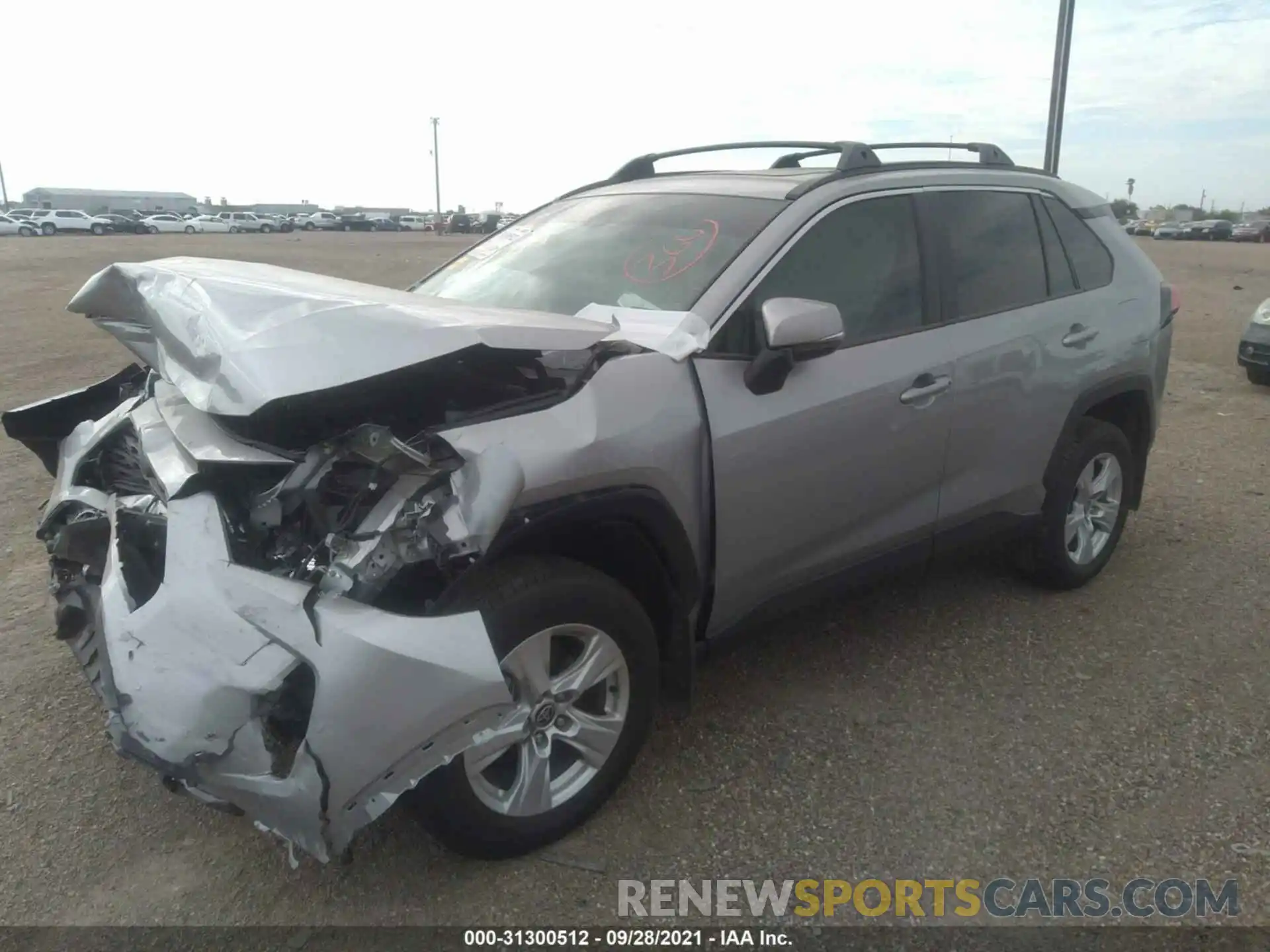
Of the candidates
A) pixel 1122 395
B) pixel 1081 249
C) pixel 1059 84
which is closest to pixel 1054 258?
pixel 1081 249

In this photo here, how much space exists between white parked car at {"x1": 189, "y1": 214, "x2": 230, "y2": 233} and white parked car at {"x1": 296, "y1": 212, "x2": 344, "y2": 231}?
7.59 meters

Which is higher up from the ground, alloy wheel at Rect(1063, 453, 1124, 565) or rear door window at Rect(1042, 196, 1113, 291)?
rear door window at Rect(1042, 196, 1113, 291)

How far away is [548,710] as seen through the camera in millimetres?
2541

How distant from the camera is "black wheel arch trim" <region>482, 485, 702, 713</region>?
7.86 feet

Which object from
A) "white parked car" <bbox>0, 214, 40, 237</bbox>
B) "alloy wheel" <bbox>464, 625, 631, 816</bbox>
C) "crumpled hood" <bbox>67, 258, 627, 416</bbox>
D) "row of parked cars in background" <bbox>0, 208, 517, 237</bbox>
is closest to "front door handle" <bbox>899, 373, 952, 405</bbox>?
"crumpled hood" <bbox>67, 258, 627, 416</bbox>

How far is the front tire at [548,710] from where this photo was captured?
2.35 m

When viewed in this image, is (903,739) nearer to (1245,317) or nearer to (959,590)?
(959,590)

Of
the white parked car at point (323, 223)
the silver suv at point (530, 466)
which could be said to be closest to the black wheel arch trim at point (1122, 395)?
the silver suv at point (530, 466)

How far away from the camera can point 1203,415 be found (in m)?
8.04

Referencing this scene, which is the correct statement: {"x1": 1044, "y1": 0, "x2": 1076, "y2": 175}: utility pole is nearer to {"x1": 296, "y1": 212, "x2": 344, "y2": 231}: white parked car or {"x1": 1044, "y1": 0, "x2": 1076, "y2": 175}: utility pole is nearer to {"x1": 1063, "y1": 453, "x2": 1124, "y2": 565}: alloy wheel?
{"x1": 1063, "y1": 453, "x2": 1124, "y2": 565}: alloy wheel

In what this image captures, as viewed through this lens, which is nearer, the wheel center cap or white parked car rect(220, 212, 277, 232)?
the wheel center cap

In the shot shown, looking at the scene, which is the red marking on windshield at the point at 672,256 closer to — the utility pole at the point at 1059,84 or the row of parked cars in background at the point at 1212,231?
the utility pole at the point at 1059,84

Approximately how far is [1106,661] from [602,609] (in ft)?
7.74

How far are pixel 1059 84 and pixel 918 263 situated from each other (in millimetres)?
5694
